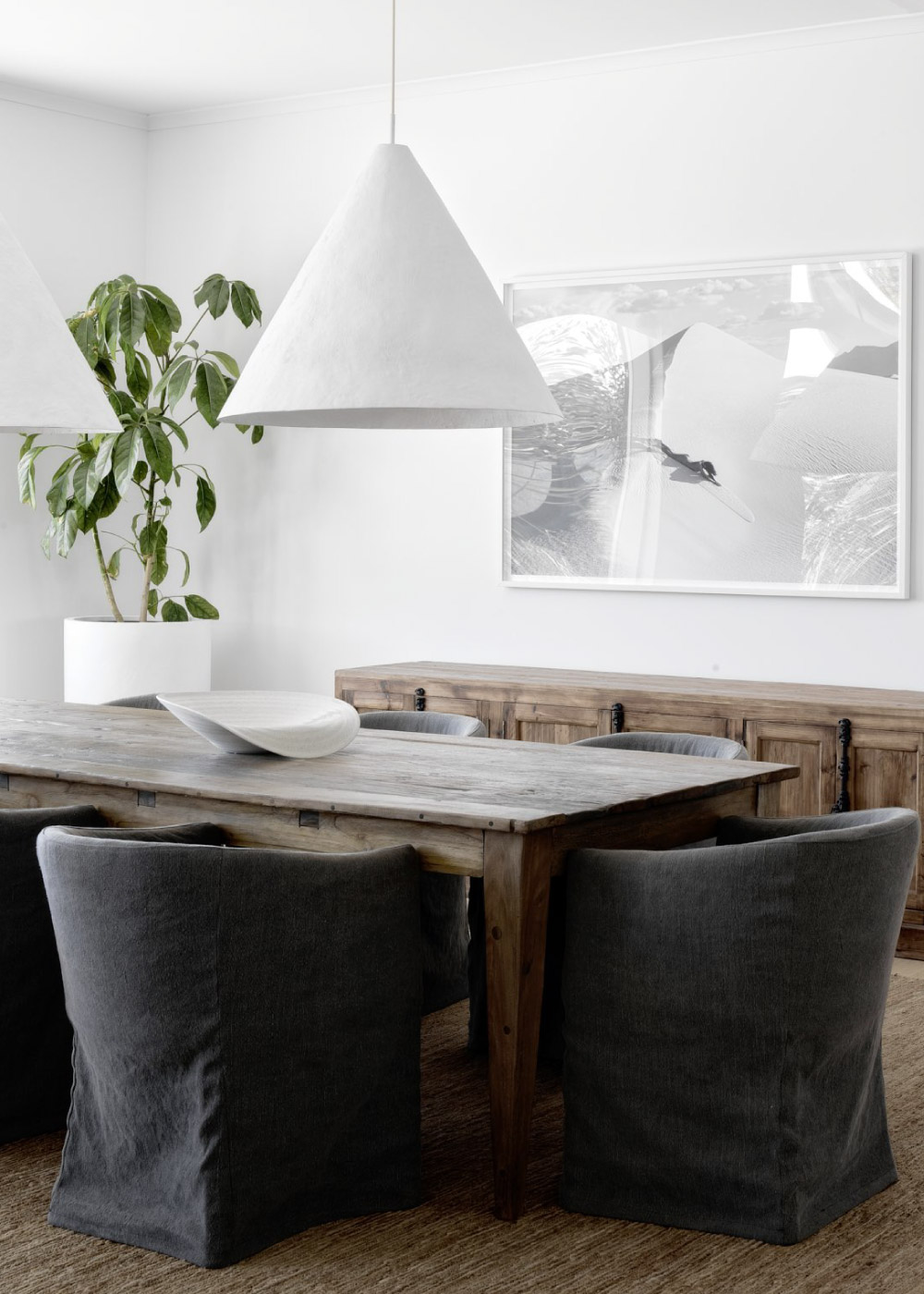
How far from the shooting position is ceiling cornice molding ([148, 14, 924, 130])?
16.3ft

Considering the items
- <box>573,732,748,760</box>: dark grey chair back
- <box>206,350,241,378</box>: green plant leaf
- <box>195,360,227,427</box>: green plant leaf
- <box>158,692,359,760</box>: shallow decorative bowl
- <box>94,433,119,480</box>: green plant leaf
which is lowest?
<box>573,732,748,760</box>: dark grey chair back

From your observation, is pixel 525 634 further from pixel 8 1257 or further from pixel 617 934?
pixel 8 1257

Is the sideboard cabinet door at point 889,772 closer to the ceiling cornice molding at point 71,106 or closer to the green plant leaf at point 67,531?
the green plant leaf at point 67,531

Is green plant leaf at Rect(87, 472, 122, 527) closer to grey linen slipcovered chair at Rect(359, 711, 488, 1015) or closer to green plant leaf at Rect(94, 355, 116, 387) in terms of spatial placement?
green plant leaf at Rect(94, 355, 116, 387)

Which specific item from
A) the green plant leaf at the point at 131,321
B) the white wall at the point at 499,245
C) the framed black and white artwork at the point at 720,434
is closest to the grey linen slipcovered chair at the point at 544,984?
the framed black and white artwork at the point at 720,434

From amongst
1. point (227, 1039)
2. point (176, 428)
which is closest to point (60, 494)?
point (176, 428)

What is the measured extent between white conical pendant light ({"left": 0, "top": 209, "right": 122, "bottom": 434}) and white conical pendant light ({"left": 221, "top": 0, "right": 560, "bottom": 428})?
334 millimetres

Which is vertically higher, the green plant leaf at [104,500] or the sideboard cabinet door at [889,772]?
the green plant leaf at [104,500]

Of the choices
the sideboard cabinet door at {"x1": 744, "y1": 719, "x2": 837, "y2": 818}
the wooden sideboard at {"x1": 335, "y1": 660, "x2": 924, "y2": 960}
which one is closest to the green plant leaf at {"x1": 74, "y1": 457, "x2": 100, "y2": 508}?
the wooden sideboard at {"x1": 335, "y1": 660, "x2": 924, "y2": 960}

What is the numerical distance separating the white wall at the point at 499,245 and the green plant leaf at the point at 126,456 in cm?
75

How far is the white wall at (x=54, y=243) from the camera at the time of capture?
242 inches

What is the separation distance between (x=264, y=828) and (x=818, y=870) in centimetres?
102

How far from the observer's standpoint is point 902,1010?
4.02 meters

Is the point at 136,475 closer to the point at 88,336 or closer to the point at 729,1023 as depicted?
the point at 88,336
